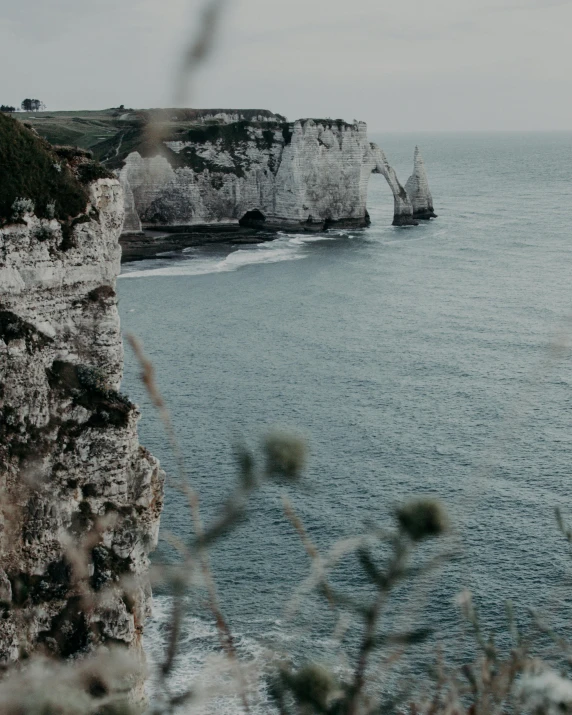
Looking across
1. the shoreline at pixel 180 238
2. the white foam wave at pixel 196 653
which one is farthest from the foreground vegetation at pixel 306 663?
the shoreline at pixel 180 238

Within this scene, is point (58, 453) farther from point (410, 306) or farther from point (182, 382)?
point (410, 306)

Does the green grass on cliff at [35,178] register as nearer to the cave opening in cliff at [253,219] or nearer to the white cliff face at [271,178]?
the white cliff face at [271,178]

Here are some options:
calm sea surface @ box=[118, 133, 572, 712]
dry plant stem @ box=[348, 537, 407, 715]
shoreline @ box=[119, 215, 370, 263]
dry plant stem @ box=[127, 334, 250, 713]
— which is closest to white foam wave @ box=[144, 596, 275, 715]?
calm sea surface @ box=[118, 133, 572, 712]

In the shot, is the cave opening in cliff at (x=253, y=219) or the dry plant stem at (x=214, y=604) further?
the cave opening in cliff at (x=253, y=219)

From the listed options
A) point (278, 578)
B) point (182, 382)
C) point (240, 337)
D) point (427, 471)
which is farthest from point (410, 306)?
point (278, 578)

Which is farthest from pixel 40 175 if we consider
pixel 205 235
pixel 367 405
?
pixel 205 235

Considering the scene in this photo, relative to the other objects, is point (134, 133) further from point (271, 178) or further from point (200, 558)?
point (200, 558)

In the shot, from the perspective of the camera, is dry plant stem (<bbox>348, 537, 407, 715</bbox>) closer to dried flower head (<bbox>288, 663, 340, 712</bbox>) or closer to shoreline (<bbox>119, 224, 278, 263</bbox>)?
dried flower head (<bbox>288, 663, 340, 712</bbox>)
